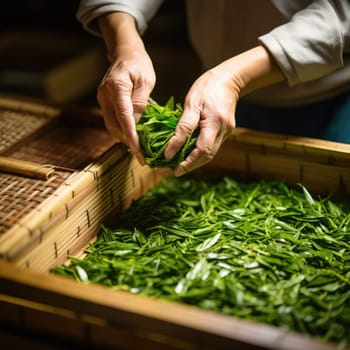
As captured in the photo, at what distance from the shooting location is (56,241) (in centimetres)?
155

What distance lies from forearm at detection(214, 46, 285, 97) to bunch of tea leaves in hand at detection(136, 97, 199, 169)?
0.67ft

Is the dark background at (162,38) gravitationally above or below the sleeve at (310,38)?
below

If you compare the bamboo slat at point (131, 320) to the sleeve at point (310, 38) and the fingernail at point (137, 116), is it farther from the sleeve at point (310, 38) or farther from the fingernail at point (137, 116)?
the sleeve at point (310, 38)

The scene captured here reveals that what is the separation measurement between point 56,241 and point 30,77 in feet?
7.44

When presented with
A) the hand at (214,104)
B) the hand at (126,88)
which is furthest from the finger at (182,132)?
the hand at (126,88)

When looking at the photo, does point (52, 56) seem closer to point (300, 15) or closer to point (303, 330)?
point (300, 15)

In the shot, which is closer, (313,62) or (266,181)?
(313,62)

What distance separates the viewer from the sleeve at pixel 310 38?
1.76 m

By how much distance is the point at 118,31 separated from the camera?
6.34 ft

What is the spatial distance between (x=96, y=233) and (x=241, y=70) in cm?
67

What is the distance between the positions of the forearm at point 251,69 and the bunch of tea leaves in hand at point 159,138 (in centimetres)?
20

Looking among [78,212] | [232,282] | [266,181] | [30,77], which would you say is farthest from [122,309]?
[30,77]

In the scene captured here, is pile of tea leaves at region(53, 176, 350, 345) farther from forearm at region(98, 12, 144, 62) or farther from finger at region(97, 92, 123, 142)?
forearm at region(98, 12, 144, 62)

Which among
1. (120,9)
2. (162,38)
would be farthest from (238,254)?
(162,38)
